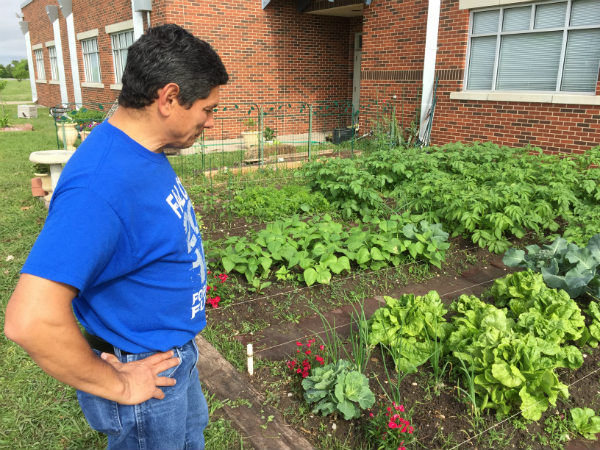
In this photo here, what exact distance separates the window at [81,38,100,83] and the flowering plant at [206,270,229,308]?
16451 millimetres

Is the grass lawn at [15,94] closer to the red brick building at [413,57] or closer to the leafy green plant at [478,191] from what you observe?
the red brick building at [413,57]

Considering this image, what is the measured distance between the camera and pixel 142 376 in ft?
4.38

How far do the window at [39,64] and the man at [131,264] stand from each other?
2908cm

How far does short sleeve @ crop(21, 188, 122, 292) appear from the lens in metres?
1.04

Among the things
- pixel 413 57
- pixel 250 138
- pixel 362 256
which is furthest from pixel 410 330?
pixel 413 57

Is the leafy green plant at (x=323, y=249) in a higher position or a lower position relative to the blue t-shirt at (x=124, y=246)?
lower

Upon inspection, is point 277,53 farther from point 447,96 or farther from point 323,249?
point 323,249

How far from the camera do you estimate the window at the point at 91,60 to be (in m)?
17.6

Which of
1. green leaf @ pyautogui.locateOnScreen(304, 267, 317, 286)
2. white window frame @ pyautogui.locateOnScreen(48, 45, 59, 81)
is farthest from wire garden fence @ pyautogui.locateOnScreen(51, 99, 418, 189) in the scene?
white window frame @ pyautogui.locateOnScreen(48, 45, 59, 81)

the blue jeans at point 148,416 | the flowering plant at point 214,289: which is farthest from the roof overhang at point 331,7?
the blue jeans at point 148,416

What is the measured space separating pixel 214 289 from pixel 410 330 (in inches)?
67.0

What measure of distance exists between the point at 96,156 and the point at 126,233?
0.21 m

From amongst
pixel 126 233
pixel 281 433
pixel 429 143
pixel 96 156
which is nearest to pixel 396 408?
pixel 281 433

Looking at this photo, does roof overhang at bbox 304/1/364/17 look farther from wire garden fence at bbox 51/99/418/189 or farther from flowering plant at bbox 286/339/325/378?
Result: flowering plant at bbox 286/339/325/378
